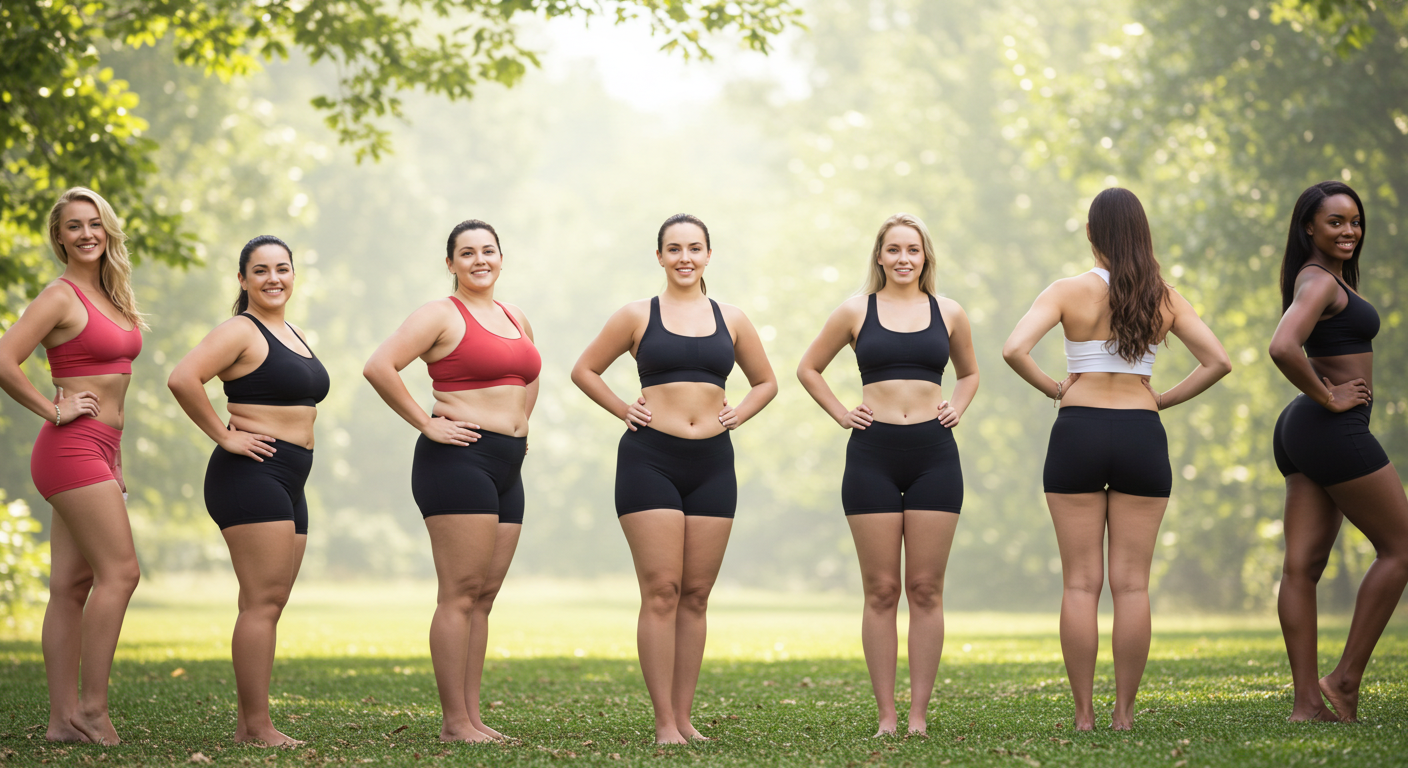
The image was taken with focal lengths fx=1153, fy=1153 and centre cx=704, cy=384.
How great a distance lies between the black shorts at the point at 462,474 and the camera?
6.05 m

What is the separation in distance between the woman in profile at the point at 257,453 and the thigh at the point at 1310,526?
5255mm

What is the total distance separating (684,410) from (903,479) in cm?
121

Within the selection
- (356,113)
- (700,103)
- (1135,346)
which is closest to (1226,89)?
(356,113)

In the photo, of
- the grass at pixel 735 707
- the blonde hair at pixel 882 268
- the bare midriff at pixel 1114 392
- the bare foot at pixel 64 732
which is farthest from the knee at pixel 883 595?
the bare foot at pixel 64 732

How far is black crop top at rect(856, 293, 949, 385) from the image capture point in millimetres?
6141

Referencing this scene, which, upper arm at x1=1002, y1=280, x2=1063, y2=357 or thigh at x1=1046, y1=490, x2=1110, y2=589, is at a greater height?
upper arm at x1=1002, y1=280, x2=1063, y2=357

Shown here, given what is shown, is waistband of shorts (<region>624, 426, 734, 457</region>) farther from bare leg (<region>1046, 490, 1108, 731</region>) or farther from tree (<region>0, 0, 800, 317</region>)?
tree (<region>0, 0, 800, 317</region>)

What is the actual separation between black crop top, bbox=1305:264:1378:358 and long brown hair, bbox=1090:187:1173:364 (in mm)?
961

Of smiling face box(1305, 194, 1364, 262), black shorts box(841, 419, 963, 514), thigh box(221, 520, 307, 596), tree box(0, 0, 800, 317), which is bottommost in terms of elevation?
thigh box(221, 520, 307, 596)

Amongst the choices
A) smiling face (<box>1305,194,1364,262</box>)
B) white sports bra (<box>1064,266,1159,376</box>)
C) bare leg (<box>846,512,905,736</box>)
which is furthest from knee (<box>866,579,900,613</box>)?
smiling face (<box>1305,194,1364,262</box>)

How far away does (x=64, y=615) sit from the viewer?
6.29 m


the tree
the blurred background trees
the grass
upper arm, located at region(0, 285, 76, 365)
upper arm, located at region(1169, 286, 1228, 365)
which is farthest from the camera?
the blurred background trees

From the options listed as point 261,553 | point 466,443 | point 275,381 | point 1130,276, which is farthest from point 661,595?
point 1130,276

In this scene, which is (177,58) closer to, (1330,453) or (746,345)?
(746,345)
